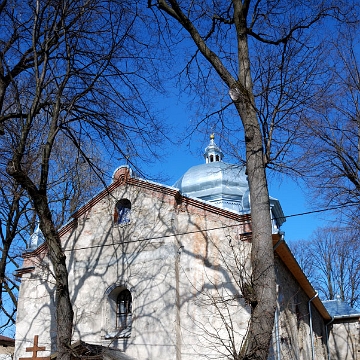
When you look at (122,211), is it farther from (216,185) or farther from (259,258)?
(259,258)

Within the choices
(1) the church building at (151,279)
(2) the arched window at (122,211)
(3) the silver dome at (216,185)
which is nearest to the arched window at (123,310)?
(1) the church building at (151,279)

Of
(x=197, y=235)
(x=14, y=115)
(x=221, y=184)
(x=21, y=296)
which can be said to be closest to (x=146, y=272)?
(x=197, y=235)

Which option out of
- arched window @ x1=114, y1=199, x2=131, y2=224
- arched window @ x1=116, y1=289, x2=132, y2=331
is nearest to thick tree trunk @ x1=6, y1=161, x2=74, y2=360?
arched window @ x1=116, y1=289, x2=132, y2=331

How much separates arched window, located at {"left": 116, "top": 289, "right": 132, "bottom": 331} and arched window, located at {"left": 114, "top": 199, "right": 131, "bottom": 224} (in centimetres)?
194

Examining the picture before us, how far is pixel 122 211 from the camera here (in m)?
14.5

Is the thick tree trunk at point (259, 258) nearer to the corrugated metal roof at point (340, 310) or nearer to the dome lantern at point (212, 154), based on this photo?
the dome lantern at point (212, 154)

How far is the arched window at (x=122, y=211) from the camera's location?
14281 mm

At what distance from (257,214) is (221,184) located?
40.1 feet

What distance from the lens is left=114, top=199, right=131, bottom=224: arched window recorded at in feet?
46.9

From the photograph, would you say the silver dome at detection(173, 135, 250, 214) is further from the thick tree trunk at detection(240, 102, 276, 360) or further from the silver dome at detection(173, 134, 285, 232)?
the thick tree trunk at detection(240, 102, 276, 360)

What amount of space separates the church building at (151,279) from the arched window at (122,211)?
3 cm

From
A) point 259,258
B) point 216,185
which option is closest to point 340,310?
point 216,185

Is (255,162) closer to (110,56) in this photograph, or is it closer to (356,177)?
(110,56)

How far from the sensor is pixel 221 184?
65.1 feet
